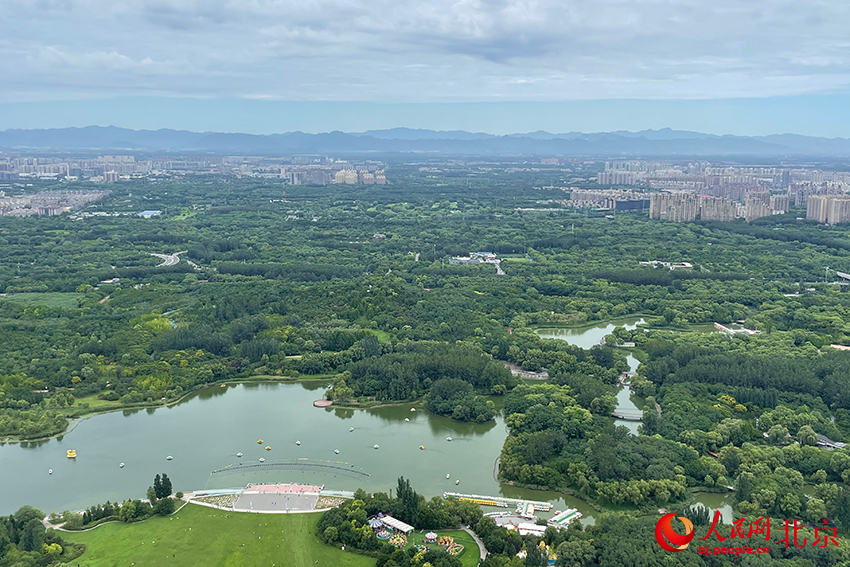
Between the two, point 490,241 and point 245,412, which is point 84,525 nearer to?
point 245,412

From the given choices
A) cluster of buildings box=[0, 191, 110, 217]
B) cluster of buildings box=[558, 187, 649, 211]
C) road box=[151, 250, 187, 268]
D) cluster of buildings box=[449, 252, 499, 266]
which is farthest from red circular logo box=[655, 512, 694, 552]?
cluster of buildings box=[0, 191, 110, 217]

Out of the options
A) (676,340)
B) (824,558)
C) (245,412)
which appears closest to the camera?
(824,558)

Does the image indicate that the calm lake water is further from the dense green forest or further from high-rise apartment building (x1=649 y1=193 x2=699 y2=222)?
high-rise apartment building (x1=649 y1=193 x2=699 y2=222)

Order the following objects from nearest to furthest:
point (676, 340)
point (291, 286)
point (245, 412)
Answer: point (245, 412), point (676, 340), point (291, 286)

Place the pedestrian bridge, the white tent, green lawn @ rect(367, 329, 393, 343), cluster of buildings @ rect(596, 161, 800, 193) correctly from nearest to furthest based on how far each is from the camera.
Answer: the white tent, the pedestrian bridge, green lawn @ rect(367, 329, 393, 343), cluster of buildings @ rect(596, 161, 800, 193)

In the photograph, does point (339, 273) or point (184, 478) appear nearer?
point (184, 478)

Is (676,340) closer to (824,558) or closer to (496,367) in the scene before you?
(496,367)

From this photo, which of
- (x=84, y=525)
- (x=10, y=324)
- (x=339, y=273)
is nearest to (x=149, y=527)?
(x=84, y=525)
